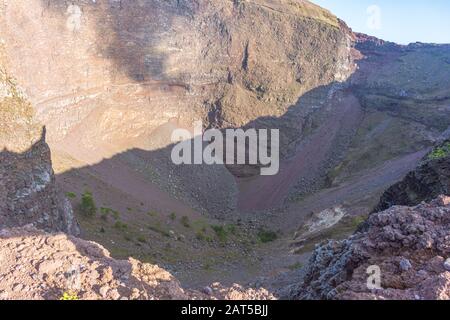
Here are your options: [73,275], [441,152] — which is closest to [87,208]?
[73,275]

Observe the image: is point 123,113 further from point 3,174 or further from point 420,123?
point 420,123

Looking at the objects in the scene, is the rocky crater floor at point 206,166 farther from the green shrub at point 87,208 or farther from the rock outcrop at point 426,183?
the green shrub at point 87,208

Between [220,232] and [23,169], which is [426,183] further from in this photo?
[220,232]

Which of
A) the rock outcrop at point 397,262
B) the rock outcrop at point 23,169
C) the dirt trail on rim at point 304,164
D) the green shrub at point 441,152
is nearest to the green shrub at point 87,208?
the rock outcrop at point 23,169

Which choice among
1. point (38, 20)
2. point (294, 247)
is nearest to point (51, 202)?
point (294, 247)

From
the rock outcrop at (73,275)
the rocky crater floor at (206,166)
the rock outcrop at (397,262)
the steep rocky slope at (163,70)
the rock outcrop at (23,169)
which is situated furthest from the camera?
the steep rocky slope at (163,70)

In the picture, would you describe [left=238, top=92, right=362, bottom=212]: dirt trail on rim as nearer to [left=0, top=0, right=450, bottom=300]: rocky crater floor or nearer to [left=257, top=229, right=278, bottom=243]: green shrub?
[left=0, top=0, right=450, bottom=300]: rocky crater floor
